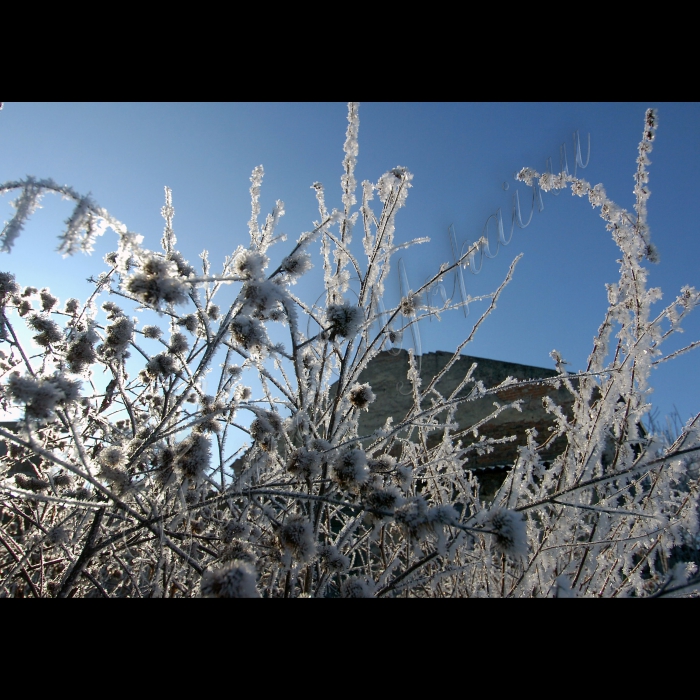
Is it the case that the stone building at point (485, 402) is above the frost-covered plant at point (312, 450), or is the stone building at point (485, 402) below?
above

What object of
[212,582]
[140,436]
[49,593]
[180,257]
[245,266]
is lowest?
[49,593]

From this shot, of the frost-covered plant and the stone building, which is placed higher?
the stone building

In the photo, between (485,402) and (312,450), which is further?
(485,402)

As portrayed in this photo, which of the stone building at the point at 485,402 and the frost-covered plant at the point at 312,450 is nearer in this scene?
the frost-covered plant at the point at 312,450

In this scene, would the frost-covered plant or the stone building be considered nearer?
the frost-covered plant

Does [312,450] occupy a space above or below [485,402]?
below

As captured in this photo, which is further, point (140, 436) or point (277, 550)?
point (140, 436)

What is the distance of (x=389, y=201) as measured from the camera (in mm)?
1672
